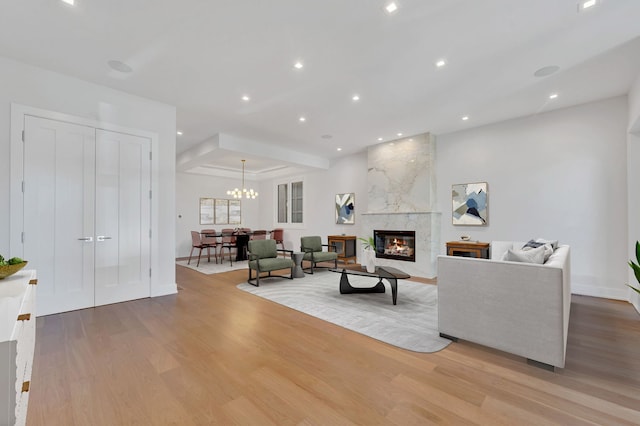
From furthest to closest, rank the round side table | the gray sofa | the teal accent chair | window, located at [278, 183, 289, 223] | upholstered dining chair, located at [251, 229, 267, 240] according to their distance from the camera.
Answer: window, located at [278, 183, 289, 223] → upholstered dining chair, located at [251, 229, 267, 240] → the teal accent chair → the round side table → the gray sofa

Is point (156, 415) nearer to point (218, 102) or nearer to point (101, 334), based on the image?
point (101, 334)

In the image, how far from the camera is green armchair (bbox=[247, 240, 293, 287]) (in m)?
5.15

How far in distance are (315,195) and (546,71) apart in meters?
6.54

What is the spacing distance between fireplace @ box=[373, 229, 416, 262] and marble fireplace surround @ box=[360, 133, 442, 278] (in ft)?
0.32

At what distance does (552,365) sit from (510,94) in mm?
3832

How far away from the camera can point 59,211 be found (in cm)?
370

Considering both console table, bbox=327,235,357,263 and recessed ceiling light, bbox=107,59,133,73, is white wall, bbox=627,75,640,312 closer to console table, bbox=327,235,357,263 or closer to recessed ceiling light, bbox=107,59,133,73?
console table, bbox=327,235,357,263

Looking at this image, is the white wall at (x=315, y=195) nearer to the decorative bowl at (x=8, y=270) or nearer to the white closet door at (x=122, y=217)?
the white closet door at (x=122, y=217)

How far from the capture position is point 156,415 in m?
1.78

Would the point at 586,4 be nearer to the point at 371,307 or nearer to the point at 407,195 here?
the point at 371,307

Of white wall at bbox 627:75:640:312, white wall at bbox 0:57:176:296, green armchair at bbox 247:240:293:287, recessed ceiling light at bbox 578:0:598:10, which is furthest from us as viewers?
green armchair at bbox 247:240:293:287

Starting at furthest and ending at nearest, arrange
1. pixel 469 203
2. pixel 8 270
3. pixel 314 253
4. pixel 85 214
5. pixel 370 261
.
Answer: pixel 314 253
pixel 469 203
pixel 370 261
pixel 85 214
pixel 8 270

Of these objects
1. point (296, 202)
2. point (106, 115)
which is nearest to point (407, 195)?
point (296, 202)

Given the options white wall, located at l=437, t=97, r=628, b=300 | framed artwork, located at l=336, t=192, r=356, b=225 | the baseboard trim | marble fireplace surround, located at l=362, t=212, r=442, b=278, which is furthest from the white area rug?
the baseboard trim
